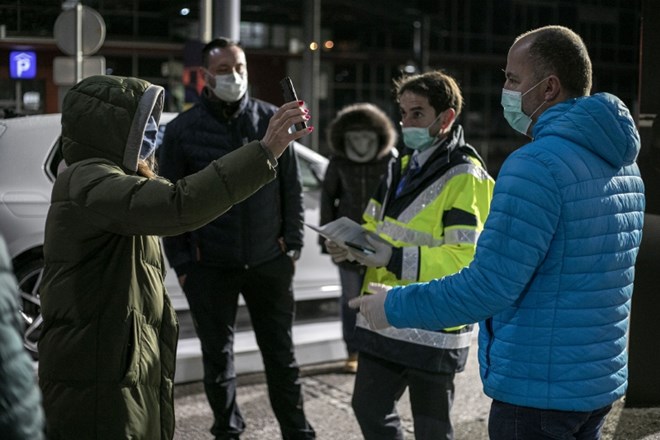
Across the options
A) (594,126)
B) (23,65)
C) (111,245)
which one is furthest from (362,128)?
(23,65)

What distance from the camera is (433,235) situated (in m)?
4.04

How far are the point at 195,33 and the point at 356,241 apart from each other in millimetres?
33026

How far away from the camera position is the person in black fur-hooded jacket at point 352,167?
24.6 feet

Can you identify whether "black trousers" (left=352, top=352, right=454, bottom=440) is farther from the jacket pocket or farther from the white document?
the jacket pocket

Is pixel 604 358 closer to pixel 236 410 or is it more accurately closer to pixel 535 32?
pixel 535 32

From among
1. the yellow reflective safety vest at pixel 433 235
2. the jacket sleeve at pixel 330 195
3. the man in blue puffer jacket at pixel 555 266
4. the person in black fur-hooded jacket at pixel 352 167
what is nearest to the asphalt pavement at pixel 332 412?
the person in black fur-hooded jacket at pixel 352 167

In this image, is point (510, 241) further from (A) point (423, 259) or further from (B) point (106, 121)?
(B) point (106, 121)

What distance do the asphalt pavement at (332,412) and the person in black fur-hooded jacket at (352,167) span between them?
46 centimetres

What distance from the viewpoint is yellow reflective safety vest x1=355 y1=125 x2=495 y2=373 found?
3877mm

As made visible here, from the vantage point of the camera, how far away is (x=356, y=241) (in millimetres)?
3805

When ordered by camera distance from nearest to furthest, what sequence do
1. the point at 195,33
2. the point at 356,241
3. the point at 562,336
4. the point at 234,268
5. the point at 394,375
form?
the point at 562,336
the point at 356,241
the point at 394,375
the point at 234,268
the point at 195,33

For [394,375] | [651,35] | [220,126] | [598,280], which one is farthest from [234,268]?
[598,280]

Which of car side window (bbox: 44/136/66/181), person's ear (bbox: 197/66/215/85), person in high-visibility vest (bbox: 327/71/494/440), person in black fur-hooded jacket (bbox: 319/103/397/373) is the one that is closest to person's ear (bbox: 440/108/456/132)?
person in high-visibility vest (bbox: 327/71/494/440)

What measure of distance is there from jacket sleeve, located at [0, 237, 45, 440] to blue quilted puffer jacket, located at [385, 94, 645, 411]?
133cm
